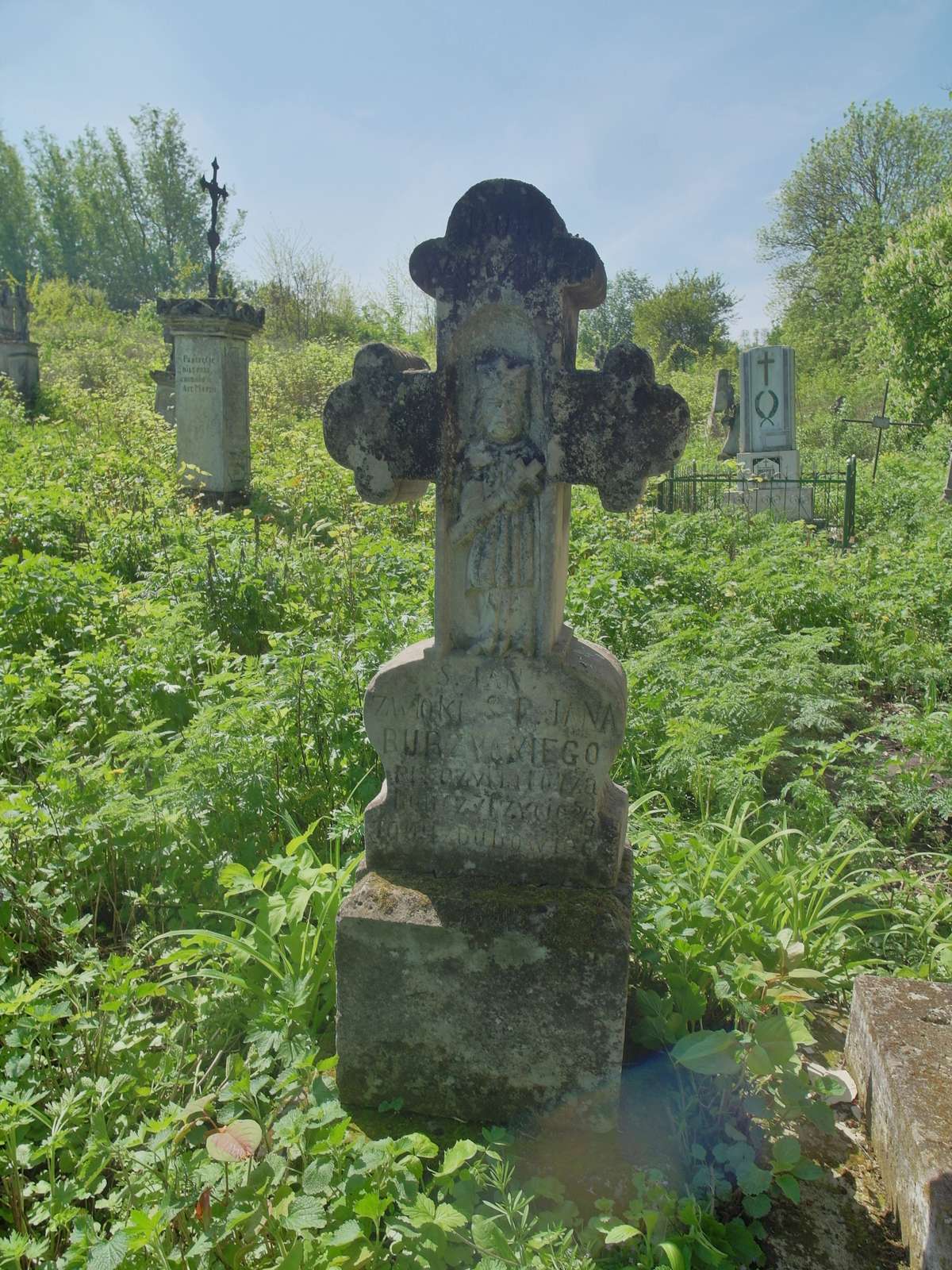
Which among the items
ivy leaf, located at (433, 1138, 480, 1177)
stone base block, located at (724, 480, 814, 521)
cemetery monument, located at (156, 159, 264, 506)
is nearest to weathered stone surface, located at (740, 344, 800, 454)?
stone base block, located at (724, 480, 814, 521)

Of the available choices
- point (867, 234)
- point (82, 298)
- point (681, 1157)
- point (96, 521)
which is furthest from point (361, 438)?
point (867, 234)

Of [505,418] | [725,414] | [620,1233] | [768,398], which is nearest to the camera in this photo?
[620,1233]

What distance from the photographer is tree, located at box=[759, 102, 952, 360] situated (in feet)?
105

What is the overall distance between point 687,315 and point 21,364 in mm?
34126

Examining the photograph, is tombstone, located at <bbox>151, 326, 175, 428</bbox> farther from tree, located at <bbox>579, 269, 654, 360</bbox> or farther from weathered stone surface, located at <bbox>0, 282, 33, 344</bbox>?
tree, located at <bbox>579, 269, 654, 360</bbox>

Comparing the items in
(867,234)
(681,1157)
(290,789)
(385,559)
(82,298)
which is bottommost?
(681,1157)

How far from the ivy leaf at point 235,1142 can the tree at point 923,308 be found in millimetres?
13745

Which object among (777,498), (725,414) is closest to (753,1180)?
(777,498)

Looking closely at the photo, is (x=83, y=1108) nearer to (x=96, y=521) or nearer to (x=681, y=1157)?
(x=681, y=1157)

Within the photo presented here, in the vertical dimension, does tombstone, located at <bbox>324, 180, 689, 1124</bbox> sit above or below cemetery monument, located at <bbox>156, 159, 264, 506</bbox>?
below

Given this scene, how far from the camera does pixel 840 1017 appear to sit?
107 inches

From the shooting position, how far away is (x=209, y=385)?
10.1 metres

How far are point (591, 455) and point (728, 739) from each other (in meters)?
2.22

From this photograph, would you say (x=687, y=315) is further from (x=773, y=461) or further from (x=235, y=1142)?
(x=235, y=1142)
